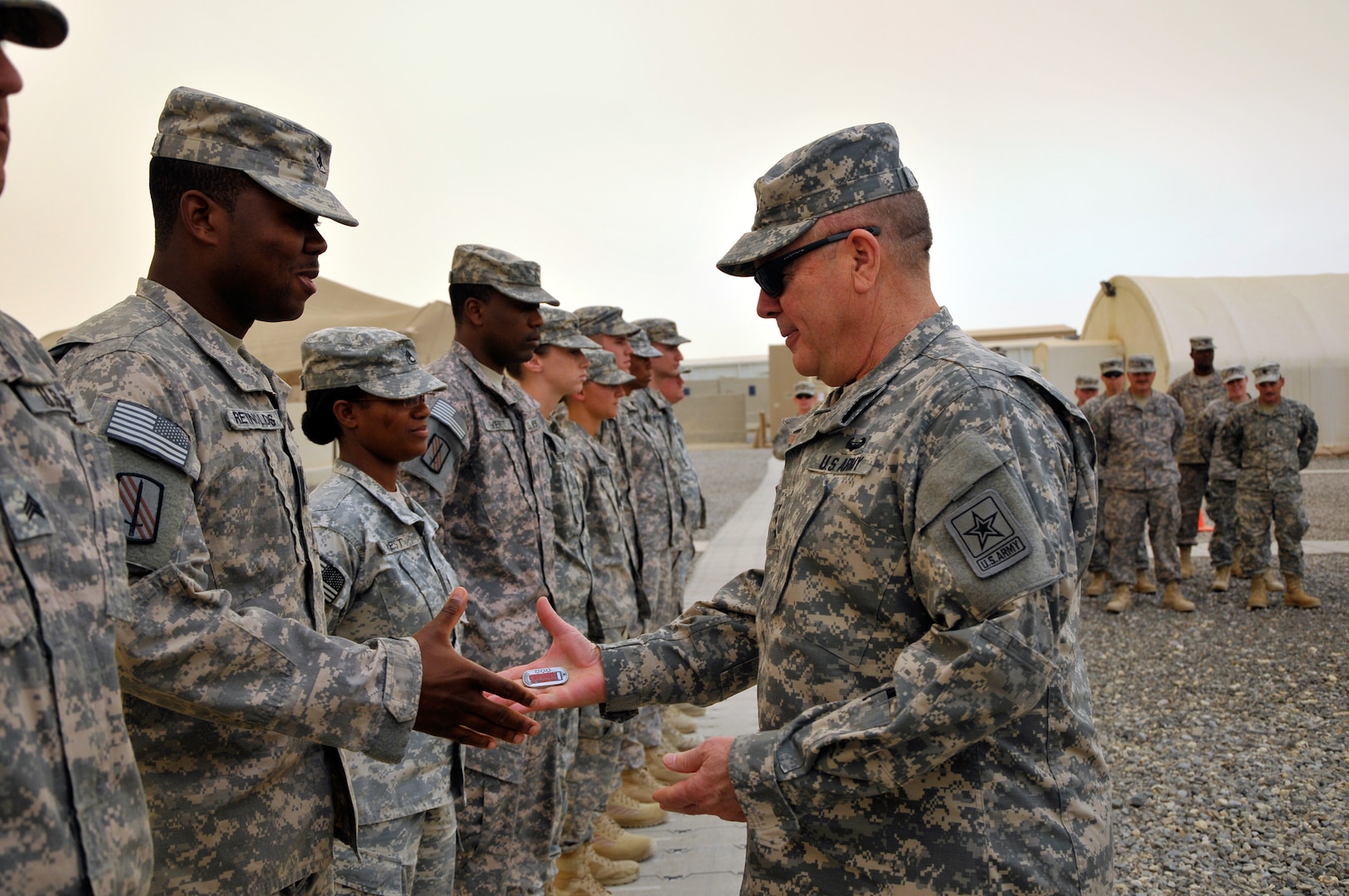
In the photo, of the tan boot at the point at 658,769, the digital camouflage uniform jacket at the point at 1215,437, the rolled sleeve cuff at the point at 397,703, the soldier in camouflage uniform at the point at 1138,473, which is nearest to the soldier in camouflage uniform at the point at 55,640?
the rolled sleeve cuff at the point at 397,703

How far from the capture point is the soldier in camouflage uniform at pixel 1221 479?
10297 mm

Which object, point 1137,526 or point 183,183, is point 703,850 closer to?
point 183,183

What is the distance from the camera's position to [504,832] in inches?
139

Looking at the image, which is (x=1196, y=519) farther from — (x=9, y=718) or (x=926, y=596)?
(x=9, y=718)

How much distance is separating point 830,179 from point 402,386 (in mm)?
1586

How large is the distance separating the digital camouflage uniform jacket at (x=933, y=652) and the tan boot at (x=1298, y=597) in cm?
858

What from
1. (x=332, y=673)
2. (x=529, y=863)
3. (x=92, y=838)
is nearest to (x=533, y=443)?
(x=529, y=863)

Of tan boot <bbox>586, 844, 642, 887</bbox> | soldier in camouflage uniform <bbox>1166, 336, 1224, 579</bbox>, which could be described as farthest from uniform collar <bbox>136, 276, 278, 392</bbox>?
soldier in camouflage uniform <bbox>1166, 336, 1224, 579</bbox>

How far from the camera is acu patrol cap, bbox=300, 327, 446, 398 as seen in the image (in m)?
3.03

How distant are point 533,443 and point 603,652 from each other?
1.77m

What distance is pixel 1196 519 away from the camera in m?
10.8

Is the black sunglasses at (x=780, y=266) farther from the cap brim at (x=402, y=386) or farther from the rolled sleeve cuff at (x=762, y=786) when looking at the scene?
the cap brim at (x=402, y=386)

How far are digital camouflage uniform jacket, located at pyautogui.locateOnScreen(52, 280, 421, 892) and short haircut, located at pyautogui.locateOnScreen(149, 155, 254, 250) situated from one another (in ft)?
0.51

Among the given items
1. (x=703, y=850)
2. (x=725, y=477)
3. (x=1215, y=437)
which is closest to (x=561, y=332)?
(x=703, y=850)
